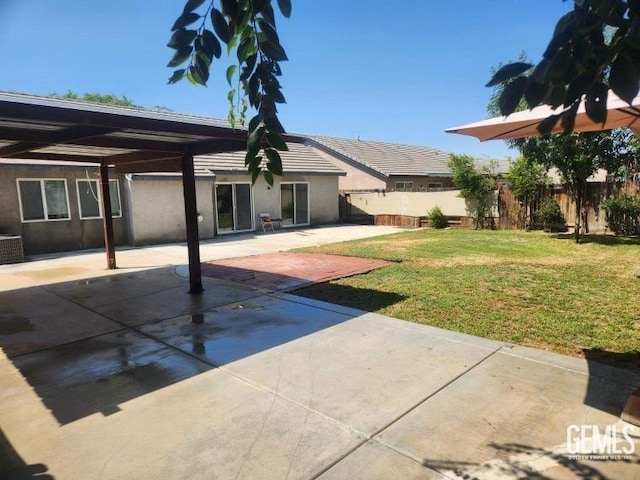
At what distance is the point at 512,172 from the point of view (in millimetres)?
15648

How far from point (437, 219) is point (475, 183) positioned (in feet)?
7.57

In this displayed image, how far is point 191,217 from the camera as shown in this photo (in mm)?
7434

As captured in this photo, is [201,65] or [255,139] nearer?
[255,139]

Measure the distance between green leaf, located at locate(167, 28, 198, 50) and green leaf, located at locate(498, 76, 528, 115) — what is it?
1274mm

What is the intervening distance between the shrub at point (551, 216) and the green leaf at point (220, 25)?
15.8 m

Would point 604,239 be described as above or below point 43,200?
below

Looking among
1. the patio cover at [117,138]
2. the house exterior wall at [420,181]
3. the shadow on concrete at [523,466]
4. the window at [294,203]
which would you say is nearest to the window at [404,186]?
the house exterior wall at [420,181]

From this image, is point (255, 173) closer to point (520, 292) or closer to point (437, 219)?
point (520, 292)

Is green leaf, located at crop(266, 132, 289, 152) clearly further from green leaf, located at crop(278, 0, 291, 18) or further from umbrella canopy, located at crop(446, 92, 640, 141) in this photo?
umbrella canopy, located at crop(446, 92, 640, 141)

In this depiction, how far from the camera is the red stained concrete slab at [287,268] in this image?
8.11 meters

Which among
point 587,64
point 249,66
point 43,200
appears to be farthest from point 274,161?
point 43,200

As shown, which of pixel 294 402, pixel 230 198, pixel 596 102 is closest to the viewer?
pixel 596 102

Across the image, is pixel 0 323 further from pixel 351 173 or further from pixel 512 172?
pixel 351 173

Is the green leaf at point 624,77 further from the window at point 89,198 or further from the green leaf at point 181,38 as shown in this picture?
the window at point 89,198
